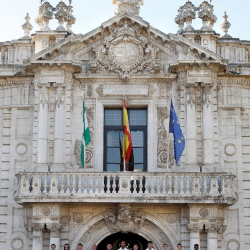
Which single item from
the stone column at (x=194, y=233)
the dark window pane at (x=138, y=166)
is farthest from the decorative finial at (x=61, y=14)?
the stone column at (x=194, y=233)

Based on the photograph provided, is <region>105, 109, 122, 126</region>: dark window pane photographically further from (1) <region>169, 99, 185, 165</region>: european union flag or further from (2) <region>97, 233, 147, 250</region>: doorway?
(2) <region>97, 233, 147, 250</region>: doorway

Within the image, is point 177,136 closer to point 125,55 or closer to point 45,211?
point 125,55

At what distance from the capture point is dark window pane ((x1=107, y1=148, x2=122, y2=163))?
75.2 feet

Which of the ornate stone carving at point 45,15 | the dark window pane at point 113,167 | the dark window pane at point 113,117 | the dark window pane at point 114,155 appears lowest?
the dark window pane at point 113,167

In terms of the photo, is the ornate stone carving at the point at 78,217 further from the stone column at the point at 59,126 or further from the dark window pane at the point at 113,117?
the dark window pane at the point at 113,117

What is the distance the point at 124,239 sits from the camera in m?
22.4

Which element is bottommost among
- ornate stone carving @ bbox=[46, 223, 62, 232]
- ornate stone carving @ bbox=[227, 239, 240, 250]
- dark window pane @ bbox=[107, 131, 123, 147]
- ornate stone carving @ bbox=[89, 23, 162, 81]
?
ornate stone carving @ bbox=[227, 239, 240, 250]

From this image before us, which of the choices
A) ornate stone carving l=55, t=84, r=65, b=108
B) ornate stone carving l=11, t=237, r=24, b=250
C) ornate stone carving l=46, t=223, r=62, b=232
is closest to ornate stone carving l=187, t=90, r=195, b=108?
ornate stone carving l=55, t=84, r=65, b=108

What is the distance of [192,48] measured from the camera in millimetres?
22438

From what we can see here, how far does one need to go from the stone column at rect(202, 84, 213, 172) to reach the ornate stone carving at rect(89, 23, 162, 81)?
1.97 meters

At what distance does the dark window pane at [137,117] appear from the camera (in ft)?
76.1

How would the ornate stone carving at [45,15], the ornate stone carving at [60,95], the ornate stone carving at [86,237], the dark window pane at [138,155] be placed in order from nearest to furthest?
the ornate stone carving at [86,237]
the ornate stone carving at [60,95]
the dark window pane at [138,155]
the ornate stone carving at [45,15]

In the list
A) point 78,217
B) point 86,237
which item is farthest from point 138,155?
point 86,237

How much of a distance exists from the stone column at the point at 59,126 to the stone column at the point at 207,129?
505 centimetres
